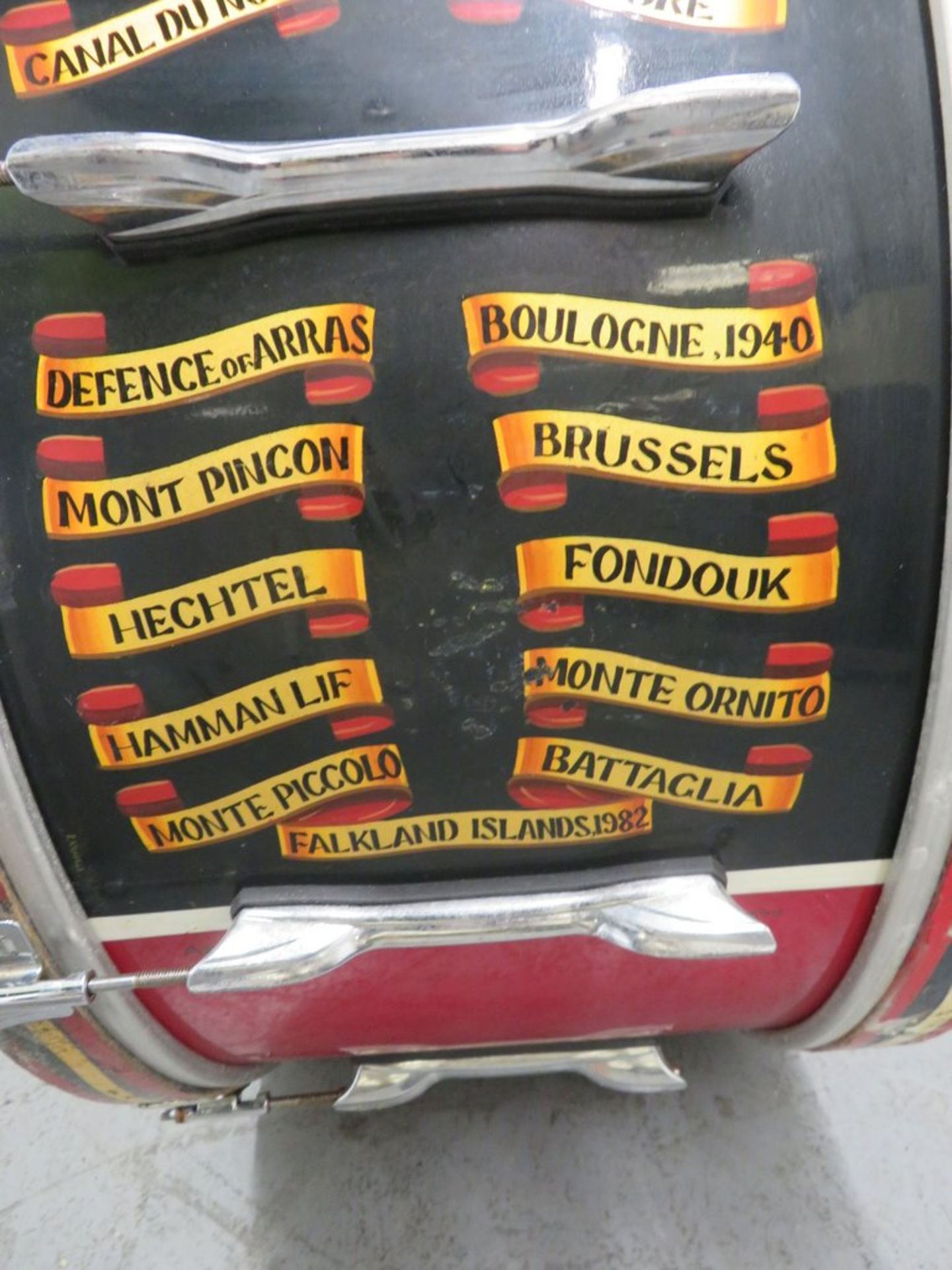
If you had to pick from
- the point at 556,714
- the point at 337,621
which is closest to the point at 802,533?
the point at 556,714

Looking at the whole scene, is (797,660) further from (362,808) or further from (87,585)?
(87,585)

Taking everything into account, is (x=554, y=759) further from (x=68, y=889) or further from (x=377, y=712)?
(x=68, y=889)

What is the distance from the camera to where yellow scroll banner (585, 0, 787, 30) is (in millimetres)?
513

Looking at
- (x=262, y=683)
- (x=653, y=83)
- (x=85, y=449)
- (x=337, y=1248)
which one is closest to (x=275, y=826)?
(x=262, y=683)

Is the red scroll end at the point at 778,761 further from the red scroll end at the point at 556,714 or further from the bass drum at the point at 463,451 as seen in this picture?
the red scroll end at the point at 556,714

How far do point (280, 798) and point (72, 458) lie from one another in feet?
0.85

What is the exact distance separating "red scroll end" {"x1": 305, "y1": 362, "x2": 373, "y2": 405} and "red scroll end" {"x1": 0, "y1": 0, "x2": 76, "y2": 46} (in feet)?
0.77

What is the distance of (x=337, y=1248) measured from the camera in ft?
3.47

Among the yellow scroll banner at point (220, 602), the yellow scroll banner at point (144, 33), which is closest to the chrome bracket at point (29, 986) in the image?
the yellow scroll banner at point (220, 602)

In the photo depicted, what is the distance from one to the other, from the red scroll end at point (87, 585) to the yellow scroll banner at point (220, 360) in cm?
10

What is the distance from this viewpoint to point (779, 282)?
0.52 m

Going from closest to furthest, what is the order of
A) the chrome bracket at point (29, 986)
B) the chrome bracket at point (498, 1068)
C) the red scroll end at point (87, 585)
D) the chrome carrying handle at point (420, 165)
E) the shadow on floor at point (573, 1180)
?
the chrome carrying handle at point (420, 165) < the red scroll end at point (87, 585) < the chrome bracket at point (29, 986) < the chrome bracket at point (498, 1068) < the shadow on floor at point (573, 1180)

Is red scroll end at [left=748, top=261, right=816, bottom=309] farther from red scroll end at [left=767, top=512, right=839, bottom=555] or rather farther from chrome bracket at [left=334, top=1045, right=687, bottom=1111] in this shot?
chrome bracket at [left=334, top=1045, right=687, bottom=1111]

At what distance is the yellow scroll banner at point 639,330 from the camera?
0.52 m
